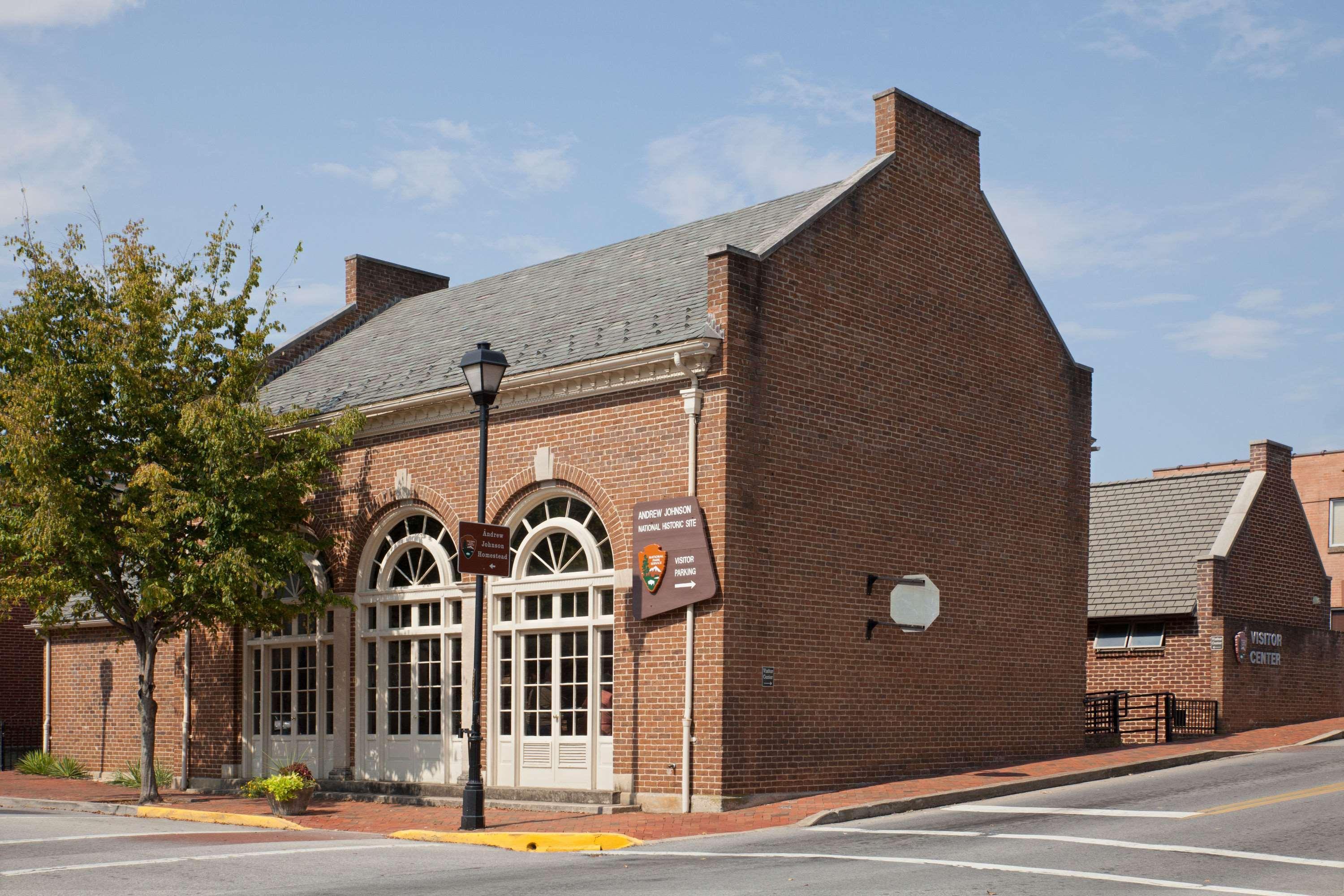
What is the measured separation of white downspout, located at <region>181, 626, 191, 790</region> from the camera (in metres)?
25.6

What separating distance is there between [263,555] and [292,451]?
1756mm

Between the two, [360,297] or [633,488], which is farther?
[360,297]

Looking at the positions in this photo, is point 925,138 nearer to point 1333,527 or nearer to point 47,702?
point 47,702

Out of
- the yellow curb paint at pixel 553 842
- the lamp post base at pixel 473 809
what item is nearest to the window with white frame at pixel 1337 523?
the lamp post base at pixel 473 809

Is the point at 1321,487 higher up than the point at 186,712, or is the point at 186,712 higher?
the point at 1321,487

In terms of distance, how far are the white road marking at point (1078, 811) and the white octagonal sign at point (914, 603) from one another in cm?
345

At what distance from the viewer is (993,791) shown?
1823 cm

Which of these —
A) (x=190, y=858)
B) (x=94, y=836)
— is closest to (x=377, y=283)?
(x=94, y=836)

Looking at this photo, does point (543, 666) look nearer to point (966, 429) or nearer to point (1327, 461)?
point (966, 429)

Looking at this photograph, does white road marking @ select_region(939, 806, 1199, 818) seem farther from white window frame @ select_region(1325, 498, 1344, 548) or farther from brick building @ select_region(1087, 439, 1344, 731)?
white window frame @ select_region(1325, 498, 1344, 548)

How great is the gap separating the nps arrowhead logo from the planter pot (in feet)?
18.7

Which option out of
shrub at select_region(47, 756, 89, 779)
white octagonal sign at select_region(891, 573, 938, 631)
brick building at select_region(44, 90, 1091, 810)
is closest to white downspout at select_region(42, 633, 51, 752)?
shrub at select_region(47, 756, 89, 779)

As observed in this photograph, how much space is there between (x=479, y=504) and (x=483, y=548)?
0.57 metres

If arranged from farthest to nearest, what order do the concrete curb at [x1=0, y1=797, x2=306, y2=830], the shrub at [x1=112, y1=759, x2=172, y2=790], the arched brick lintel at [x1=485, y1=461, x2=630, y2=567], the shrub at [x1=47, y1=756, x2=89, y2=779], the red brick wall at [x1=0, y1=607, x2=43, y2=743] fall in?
the red brick wall at [x1=0, y1=607, x2=43, y2=743] < the shrub at [x1=47, y1=756, x2=89, y2=779] < the shrub at [x1=112, y1=759, x2=172, y2=790] < the arched brick lintel at [x1=485, y1=461, x2=630, y2=567] < the concrete curb at [x1=0, y1=797, x2=306, y2=830]
